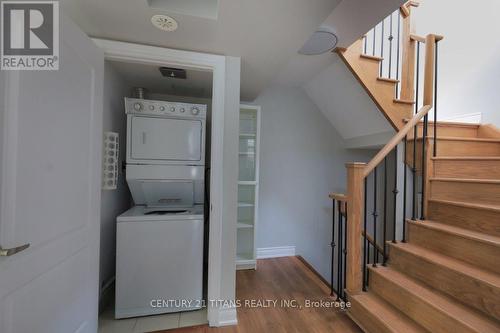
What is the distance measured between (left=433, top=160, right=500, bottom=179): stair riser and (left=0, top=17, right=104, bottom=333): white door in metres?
2.85

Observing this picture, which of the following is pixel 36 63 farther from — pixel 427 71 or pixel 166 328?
pixel 427 71

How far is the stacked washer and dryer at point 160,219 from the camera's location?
168 cm

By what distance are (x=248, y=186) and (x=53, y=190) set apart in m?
1.97

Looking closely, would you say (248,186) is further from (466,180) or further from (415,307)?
(466,180)

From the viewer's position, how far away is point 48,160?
3.18 feet

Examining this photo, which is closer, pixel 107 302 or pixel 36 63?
pixel 36 63

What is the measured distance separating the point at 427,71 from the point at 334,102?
3.01 ft

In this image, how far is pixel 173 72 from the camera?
193 cm

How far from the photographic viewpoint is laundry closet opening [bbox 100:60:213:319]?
1.68 metres

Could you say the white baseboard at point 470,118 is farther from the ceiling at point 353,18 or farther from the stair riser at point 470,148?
the ceiling at point 353,18

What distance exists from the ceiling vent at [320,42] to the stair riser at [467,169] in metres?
1.48

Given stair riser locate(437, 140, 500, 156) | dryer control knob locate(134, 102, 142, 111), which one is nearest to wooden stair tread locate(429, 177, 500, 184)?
stair riser locate(437, 140, 500, 156)

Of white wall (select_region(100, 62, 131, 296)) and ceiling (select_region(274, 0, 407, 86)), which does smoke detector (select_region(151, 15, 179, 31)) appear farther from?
ceiling (select_region(274, 0, 407, 86))

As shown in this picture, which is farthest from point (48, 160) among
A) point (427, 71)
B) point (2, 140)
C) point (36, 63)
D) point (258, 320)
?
point (427, 71)
